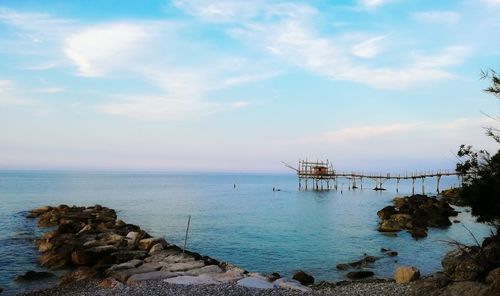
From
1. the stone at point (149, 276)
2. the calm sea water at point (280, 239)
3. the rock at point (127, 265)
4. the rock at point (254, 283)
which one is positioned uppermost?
the rock at point (254, 283)

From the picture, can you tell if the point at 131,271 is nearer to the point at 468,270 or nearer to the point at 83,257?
the point at 83,257

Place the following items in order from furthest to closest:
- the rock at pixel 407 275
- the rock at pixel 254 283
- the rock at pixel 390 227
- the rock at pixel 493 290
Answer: the rock at pixel 390 227
the rock at pixel 407 275
the rock at pixel 254 283
the rock at pixel 493 290

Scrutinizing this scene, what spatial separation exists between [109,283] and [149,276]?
1.51m

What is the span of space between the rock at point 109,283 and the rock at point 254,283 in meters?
4.69

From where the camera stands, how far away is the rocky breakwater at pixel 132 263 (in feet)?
52.6

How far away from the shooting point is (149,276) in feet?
54.7

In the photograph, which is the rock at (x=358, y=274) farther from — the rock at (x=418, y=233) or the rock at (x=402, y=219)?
the rock at (x=402, y=219)

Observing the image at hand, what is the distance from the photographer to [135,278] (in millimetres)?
16344

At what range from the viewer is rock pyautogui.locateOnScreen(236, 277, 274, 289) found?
47.8 feet

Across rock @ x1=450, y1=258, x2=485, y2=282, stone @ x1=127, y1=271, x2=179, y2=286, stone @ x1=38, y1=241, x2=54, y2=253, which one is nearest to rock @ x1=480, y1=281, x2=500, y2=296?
rock @ x1=450, y1=258, x2=485, y2=282

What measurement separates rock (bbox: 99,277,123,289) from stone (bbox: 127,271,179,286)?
45 centimetres

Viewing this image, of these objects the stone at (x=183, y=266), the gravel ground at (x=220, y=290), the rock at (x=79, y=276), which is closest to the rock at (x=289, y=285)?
the gravel ground at (x=220, y=290)

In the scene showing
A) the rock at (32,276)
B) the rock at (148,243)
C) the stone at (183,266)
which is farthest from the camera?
A: the rock at (148,243)

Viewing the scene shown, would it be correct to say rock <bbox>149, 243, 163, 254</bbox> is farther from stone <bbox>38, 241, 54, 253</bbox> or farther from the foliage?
the foliage
